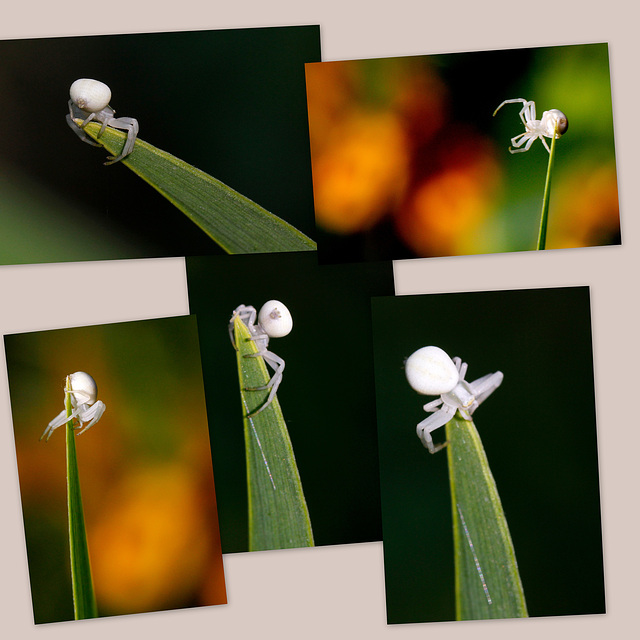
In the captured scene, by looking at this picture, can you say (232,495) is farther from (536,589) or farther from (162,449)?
(536,589)

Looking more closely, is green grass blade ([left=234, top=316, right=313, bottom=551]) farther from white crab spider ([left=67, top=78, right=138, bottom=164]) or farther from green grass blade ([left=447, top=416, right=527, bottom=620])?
white crab spider ([left=67, top=78, right=138, bottom=164])

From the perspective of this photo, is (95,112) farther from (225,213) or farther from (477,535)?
(477,535)

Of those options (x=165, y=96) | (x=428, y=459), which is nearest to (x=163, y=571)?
(x=428, y=459)

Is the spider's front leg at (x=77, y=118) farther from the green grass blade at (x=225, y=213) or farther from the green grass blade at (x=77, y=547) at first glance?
the green grass blade at (x=77, y=547)

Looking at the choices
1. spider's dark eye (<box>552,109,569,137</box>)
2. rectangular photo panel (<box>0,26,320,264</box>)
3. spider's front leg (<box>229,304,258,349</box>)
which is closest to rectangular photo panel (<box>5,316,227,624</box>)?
spider's front leg (<box>229,304,258,349</box>)

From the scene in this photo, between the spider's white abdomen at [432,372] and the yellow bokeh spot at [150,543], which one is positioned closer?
the spider's white abdomen at [432,372]

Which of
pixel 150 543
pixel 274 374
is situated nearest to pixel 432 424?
pixel 274 374

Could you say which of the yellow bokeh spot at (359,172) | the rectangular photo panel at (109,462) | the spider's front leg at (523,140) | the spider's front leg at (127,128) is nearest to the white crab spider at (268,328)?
the rectangular photo panel at (109,462)
